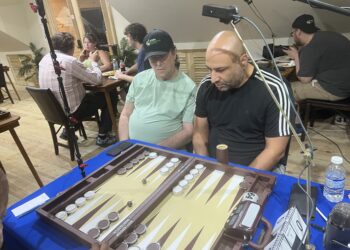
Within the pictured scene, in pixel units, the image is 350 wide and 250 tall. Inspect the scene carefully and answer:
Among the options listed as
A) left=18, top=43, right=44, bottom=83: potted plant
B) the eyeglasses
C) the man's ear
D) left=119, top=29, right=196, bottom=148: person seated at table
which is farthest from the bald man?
left=18, top=43, right=44, bottom=83: potted plant

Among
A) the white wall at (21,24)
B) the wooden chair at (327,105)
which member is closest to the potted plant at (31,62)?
the white wall at (21,24)

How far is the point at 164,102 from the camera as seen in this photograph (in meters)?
1.94

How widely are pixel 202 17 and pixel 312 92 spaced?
2.06m

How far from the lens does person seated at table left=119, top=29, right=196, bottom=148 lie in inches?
73.3

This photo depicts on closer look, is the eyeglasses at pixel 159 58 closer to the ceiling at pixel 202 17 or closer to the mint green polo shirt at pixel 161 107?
the mint green polo shirt at pixel 161 107

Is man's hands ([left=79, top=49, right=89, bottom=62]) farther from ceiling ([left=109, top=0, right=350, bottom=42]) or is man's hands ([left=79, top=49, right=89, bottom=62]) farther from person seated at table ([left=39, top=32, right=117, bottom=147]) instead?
ceiling ([left=109, top=0, right=350, bottom=42])

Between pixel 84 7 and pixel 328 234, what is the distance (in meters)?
5.88

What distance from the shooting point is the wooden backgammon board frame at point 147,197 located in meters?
0.87

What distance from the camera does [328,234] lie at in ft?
2.56

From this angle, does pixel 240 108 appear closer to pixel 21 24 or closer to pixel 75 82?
pixel 75 82

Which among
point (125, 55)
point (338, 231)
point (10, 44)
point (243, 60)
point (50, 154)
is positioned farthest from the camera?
point (10, 44)

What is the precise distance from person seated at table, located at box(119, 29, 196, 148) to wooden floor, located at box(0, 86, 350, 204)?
1.20 metres

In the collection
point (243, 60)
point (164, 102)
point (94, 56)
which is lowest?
point (164, 102)

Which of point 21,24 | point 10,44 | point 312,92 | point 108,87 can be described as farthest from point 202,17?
point 10,44
